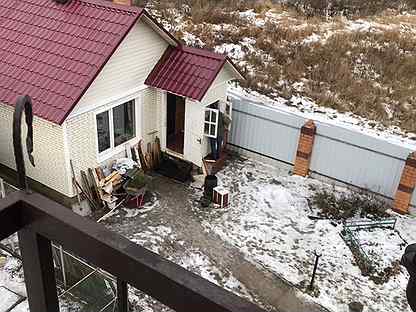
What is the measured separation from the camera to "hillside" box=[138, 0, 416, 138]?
13531mm

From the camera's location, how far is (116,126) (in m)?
9.15

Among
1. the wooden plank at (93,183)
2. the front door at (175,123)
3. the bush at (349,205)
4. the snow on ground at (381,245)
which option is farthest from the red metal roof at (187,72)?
the snow on ground at (381,245)

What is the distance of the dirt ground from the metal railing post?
19.4 ft

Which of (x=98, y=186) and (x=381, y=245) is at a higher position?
(x=98, y=186)

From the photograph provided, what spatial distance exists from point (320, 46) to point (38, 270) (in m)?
15.8

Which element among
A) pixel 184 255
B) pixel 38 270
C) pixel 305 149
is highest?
pixel 38 270

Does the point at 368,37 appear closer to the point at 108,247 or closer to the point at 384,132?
the point at 384,132

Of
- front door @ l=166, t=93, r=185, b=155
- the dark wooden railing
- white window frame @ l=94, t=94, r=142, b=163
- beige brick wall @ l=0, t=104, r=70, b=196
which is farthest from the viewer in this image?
front door @ l=166, t=93, r=185, b=155

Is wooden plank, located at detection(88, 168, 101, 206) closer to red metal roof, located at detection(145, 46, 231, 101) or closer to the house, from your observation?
the house

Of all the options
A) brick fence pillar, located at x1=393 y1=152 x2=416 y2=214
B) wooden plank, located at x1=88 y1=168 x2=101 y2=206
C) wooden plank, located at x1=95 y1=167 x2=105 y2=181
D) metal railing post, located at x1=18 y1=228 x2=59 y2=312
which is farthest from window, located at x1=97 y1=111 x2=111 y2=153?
metal railing post, located at x1=18 y1=228 x2=59 y2=312

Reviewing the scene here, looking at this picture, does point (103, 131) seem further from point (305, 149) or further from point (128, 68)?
point (305, 149)

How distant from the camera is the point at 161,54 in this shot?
9688 millimetres

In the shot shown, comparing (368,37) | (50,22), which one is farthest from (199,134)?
(368,37)

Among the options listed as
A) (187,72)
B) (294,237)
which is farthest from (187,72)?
(294,237)
